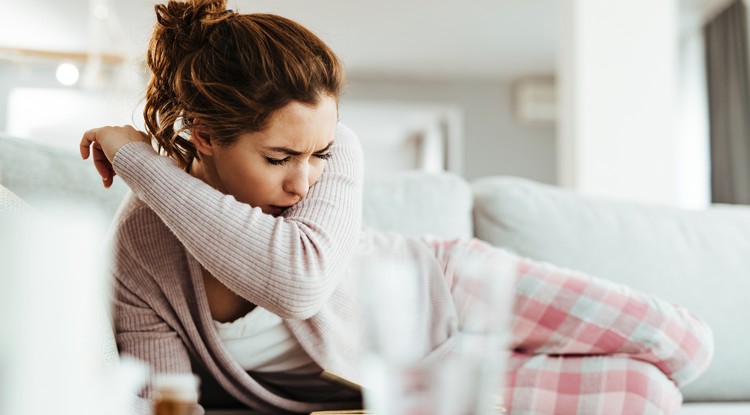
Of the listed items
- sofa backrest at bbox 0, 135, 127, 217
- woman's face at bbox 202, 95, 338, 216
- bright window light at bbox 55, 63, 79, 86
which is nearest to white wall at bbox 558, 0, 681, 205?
sofa backrest at bbox 0, 135, 127, 217

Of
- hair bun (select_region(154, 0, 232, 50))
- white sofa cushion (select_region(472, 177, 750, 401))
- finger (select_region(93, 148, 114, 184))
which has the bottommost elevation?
white sofa cushion (select_region(472, 177, 750, 401))

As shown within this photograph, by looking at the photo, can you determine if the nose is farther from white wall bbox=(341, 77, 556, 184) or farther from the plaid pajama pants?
white wall bbox=(341, 77, 556, 184)

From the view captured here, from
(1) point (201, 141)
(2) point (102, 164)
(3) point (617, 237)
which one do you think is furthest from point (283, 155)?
(3) point (617, 237)

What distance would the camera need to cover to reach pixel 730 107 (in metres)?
4.64

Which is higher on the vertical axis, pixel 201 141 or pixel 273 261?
pixel 201 141

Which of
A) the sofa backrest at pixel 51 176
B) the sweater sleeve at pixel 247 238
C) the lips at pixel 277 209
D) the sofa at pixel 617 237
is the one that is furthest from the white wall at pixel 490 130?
the sweater sleeve at pixel 247 238

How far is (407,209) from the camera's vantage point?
5.34 ft

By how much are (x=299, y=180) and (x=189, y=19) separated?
0.94 ft

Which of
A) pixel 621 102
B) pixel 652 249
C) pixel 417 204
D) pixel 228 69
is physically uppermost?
pixel 621 102

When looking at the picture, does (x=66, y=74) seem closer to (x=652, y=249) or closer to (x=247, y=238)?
(x=652, y=249)

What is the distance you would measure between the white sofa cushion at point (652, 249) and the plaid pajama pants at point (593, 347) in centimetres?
33

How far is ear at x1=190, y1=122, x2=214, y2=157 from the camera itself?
3.56 feet

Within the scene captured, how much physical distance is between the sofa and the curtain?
10.0 feet

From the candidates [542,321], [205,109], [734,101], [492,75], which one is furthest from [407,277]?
[492,75]
